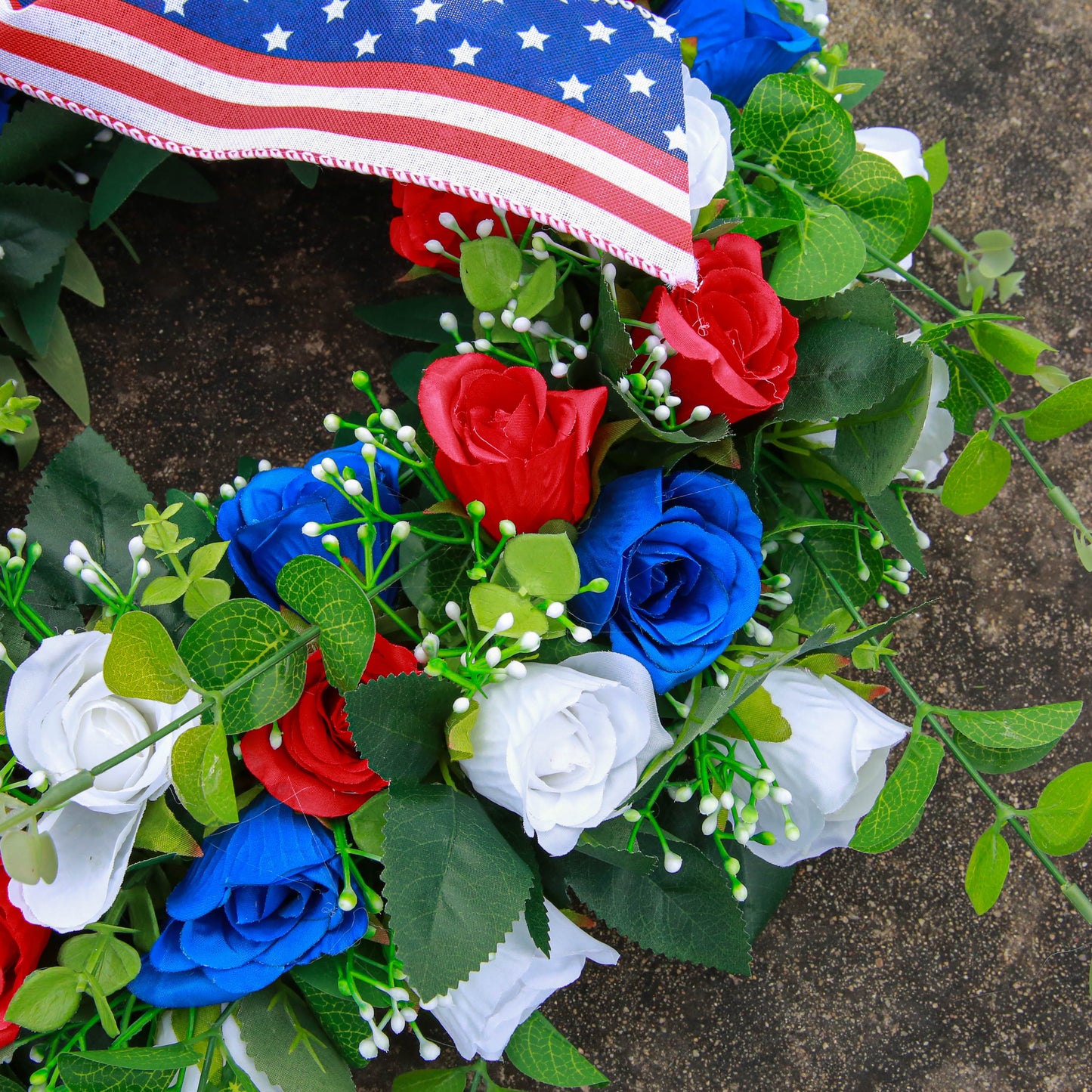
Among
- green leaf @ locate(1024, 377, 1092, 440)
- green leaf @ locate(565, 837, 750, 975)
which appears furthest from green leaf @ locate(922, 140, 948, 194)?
green leaf @ locate(565, 837, 750, 975)

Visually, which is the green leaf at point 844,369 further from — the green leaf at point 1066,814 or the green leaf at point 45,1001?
the green leaf at point 45,1001

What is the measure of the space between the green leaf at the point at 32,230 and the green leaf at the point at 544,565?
0.49 m

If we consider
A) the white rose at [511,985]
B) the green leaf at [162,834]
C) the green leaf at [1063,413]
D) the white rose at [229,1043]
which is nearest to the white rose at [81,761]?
the green leaf at [162,834]

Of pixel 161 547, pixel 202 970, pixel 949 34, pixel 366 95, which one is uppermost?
pixel 949 34

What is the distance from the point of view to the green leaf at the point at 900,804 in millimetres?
604

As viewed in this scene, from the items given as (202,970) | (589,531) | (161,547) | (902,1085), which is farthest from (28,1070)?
(902,1085)

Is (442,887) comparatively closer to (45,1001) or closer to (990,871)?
(45,1001)

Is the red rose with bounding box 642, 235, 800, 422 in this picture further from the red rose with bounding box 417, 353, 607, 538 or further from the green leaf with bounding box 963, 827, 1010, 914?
the green leaf with bounding box 963, 827, 1010, 914

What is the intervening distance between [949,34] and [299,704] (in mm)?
863

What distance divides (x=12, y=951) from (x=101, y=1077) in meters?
0.10

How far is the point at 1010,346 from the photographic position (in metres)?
0.64

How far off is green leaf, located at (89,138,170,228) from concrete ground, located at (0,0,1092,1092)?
2.9 inches

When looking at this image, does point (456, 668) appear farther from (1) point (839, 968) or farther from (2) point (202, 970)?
(1) point (839, 968)

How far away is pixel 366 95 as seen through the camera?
643 mm
